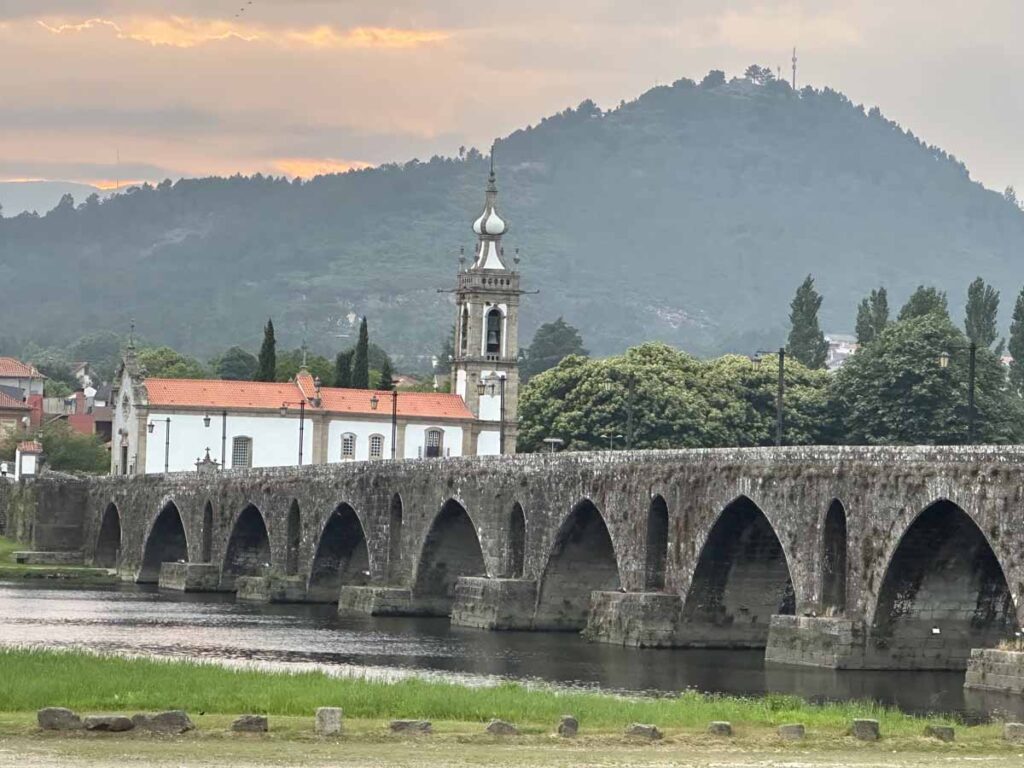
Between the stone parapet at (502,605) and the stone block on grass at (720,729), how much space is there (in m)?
41.4

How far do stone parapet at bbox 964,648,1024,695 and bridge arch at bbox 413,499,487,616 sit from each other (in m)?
37.4

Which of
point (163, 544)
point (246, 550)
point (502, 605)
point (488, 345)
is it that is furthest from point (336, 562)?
point (488, 345)

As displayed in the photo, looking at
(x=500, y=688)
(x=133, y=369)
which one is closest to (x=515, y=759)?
(x=500, y=688)

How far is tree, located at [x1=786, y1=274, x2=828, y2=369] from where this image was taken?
18162 cm

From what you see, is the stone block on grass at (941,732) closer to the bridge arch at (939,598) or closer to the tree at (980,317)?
the bridge arch at (939,598)

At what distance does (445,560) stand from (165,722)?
187 feet

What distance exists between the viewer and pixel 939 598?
70375mm

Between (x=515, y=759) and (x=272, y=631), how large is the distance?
46866 millimetres

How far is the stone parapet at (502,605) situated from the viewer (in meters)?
88.1

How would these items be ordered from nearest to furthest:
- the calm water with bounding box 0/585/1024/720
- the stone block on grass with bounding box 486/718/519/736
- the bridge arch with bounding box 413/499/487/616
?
1. the stone block on grass with bounding box 486/718/519/736
2. the calm water with bounding box 0/585/1024/720
3. the bridge arch with bounding box 413/499/487/616

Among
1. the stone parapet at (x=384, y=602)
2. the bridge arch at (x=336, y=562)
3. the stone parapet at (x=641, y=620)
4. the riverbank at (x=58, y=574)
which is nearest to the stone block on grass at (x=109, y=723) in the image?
the stone parapet at (x=641, y=620)

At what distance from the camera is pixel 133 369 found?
162875mm

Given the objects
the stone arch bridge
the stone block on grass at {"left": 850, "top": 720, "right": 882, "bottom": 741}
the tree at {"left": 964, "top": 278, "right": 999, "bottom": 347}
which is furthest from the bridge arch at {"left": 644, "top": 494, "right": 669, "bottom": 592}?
the tree at {"left": 964, "top": 278, "right": 999, "bottom": 347}

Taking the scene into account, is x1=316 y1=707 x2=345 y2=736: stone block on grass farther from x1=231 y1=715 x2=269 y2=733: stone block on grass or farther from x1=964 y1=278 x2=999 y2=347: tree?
x1=964 y1=278 x2=999 y2=347: tree
